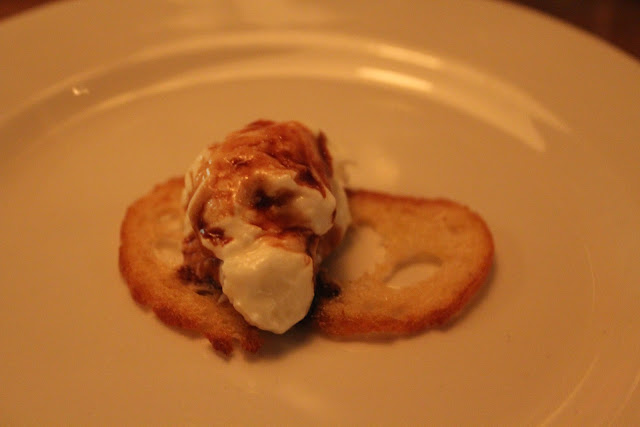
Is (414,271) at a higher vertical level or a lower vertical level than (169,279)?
higher

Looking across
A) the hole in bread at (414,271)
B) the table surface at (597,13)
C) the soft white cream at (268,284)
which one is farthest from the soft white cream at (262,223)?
the table surface at (597,13)

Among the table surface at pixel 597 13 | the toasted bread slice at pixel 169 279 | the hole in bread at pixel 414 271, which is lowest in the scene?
the toasted bread slice at pixel 169 279

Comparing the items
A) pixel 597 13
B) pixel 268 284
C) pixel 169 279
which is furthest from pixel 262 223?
pixel 597 13

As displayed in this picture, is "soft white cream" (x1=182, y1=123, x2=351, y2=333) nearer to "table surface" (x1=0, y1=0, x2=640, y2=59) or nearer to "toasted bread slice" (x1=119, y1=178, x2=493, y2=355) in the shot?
"toasted bread slice" (x1=119, y1=178, x2=493, y2=355)

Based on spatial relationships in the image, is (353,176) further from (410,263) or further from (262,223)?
(262,223)

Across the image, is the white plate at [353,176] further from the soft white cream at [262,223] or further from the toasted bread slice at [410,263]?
the soft white cream at [262,223]

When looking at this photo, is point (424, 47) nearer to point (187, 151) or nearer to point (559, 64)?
point (559, 64)
